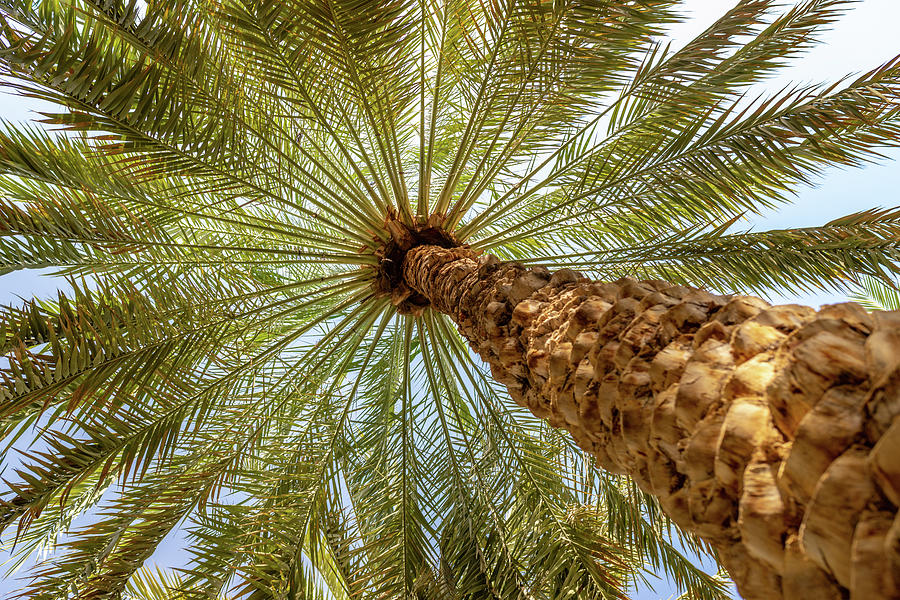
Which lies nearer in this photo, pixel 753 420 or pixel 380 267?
pixel 753 420

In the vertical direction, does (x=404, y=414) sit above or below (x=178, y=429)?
below

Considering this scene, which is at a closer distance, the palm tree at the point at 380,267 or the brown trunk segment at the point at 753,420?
the brown trunk segment at the point at 753,420

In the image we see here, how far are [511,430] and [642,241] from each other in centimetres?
217

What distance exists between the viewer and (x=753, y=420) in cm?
119

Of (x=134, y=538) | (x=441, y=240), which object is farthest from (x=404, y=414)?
(x=134, y=538)

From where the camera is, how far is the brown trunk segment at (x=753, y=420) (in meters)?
0.89

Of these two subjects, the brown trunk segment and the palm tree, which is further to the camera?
the palm tree

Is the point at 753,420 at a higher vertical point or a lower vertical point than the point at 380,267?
lower

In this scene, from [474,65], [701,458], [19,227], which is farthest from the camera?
[474,65]

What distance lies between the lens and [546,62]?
4191mm

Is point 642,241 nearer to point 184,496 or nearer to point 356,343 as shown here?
point 356,343

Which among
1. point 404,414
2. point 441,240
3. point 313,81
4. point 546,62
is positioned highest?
point 313,81

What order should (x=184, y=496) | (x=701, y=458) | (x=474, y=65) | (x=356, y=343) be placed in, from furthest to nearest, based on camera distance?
(x=356, y=343), (x=474, y=65), (x=184, y=496), (x=701, y=458)

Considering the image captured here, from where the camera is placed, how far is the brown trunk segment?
886 millimetres
